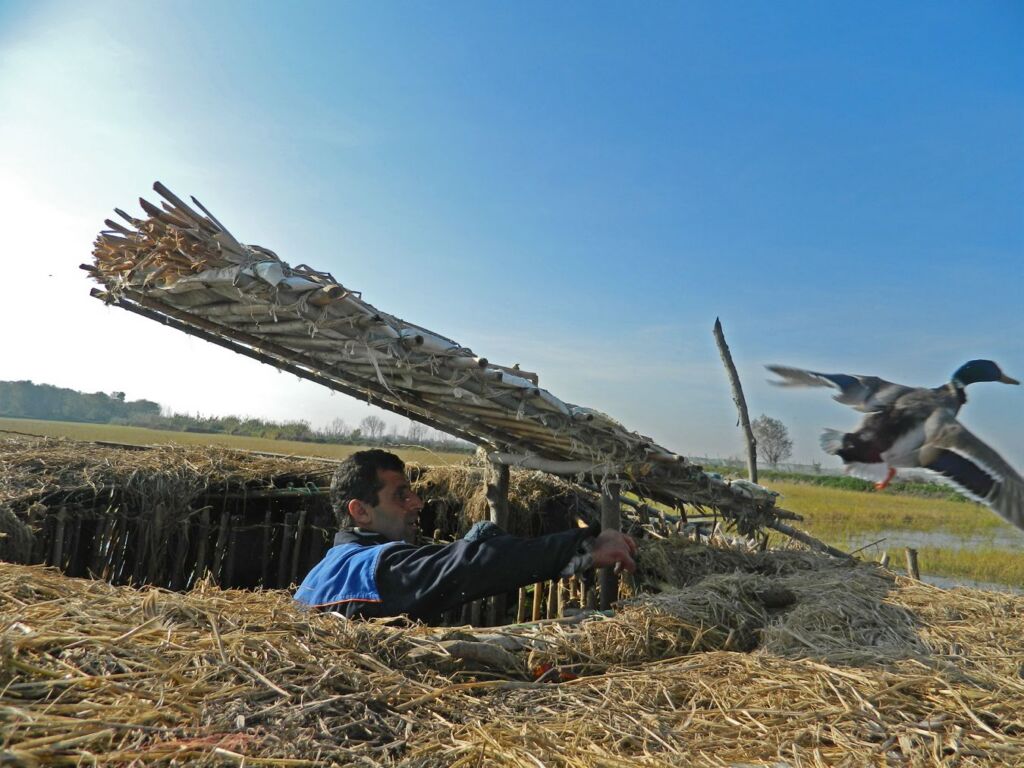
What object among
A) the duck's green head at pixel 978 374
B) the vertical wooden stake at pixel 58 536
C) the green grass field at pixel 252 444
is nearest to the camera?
the duck's green head at pixel 978 374

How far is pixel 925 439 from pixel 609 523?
A: 339 centimetres

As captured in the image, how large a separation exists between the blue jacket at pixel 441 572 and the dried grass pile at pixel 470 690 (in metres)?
A: 0.29

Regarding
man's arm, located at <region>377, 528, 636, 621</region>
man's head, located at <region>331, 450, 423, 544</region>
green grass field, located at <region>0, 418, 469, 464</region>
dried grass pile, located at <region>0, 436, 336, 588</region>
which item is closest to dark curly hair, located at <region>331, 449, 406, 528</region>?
man's head, located at <region>331, 450, 423, 544</region>

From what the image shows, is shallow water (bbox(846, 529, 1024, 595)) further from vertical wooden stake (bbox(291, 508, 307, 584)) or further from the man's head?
vertical wooden stake (bbox(291, 508, 307, 584))

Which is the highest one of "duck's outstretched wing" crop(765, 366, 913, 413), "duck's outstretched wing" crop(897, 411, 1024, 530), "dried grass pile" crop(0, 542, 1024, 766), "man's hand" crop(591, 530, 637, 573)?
"duck's outstretched wing" crop(765, 366, 913, 413)

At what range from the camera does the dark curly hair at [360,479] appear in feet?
12.8

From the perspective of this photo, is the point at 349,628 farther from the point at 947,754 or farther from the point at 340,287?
the point at 947,754

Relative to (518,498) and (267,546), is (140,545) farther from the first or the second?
(518,498)

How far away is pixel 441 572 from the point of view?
301 cm

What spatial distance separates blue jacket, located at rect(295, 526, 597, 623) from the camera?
303cm

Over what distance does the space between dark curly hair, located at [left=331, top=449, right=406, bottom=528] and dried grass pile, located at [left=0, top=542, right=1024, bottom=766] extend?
1104 mm

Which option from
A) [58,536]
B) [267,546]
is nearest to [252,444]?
[267,546]

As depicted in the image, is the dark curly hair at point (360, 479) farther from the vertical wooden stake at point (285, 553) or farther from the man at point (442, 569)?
the vertical wooden stake at point (285, 553)

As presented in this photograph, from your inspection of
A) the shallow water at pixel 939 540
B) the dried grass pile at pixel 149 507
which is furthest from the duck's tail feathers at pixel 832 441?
the dried grass pile at pixel 149 507
